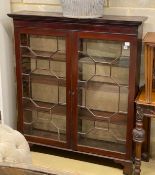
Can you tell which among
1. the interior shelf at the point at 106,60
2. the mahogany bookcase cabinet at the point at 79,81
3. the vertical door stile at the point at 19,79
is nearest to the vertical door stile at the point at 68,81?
the mahogany bookcase cabinet at the point at 79,81

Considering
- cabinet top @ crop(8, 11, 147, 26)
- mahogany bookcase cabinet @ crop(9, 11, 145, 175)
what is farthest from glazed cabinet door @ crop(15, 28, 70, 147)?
cabinet top @ crop(8, 11, 147, 26)

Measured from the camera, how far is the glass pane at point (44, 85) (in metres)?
2.86

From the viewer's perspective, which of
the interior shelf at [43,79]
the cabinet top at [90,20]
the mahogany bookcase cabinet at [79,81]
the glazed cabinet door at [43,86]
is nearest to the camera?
the cabinet top at [90,20]

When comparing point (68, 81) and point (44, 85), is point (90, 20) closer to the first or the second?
point (68, 81)

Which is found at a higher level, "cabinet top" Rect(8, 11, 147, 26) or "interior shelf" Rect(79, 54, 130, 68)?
"cabinet top" Rect(8, 11, 147, 26)

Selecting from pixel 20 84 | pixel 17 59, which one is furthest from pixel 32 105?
pixel 17 59

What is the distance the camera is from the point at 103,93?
9.25 ft

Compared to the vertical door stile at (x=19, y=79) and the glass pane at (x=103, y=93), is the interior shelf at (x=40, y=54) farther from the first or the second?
the glass pane at (x=103, y=93)

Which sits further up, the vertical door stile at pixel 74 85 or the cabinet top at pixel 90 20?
the cabinet top at pixel 90 20

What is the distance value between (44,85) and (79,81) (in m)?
0.42

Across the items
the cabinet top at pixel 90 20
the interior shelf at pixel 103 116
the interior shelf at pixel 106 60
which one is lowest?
the interior shelf at pixel 103 116

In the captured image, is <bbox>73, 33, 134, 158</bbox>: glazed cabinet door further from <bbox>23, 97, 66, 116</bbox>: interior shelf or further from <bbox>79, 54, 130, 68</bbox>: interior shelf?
<bbox>23, 97, 66, 116</bbox>: interior shelf

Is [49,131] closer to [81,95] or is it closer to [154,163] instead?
[81,95]

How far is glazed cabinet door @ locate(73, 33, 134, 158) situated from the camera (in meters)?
2.63
